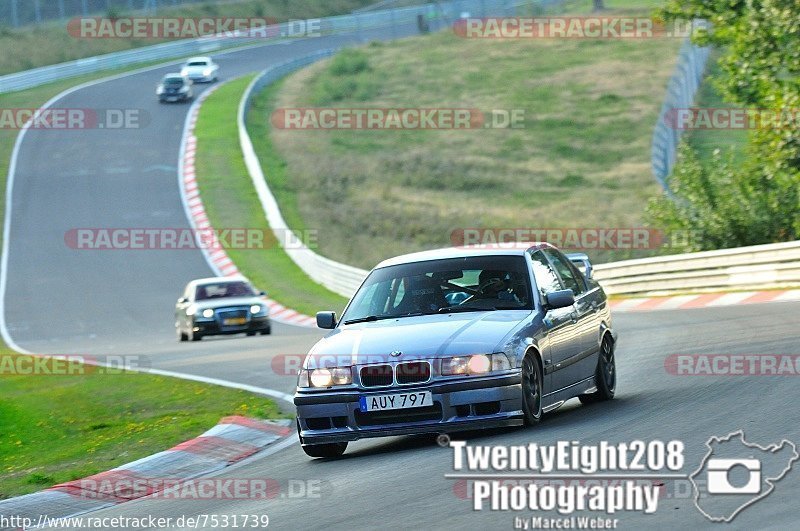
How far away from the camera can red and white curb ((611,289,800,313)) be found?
21.4 metres

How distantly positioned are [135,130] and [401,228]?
2021cm

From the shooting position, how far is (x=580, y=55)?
235 ft

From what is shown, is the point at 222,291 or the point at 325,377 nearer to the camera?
the point at 325,377

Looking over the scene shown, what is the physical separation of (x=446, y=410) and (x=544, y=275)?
2.07 meters

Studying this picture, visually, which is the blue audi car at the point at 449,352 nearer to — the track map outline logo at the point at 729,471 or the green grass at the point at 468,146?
the track map outline logo at the point at 729,471

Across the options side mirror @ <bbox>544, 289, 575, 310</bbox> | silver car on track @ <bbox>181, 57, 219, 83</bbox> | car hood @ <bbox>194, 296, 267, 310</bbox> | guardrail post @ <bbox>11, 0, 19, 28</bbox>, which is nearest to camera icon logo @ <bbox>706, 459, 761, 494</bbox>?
side mirror @ <bbox>544, 289, 575, 310</bbox>

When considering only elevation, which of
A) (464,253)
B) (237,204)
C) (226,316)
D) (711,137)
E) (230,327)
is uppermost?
(464,253)

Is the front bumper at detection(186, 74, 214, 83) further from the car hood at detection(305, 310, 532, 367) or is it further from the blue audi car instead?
the car hood at detection(305, 310, 532, 367)

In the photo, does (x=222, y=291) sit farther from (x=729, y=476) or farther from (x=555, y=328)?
(x=729, y=476)

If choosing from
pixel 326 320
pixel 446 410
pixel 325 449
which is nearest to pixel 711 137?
pixel 326 320

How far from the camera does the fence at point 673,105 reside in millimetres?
40312

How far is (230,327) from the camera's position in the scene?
2719 centimetres

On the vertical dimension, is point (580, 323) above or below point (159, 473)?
above

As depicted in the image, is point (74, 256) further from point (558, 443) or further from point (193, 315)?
point (558, 443)
